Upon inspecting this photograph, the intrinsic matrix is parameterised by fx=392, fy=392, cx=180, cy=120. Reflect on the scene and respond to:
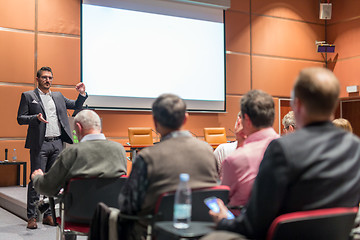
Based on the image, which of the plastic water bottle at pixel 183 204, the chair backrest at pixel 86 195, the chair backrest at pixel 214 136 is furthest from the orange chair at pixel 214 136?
the plastic water bottle at pixel 183 204

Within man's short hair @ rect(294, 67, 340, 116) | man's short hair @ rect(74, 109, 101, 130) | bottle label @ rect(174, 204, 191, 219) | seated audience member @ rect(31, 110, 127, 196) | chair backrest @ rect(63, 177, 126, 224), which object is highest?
man's short hair @ rect(294, 67, 340, 116)

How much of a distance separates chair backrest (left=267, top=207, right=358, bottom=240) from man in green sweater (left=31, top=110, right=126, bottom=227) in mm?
1404

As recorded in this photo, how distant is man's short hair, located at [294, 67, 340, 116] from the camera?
1.40 m

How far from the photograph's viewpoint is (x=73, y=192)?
2391mm

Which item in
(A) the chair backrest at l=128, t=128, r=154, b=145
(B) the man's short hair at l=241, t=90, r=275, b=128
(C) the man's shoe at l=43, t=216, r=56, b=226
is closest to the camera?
(B) the man's short hair at l=241, t=90, r=275, b=128

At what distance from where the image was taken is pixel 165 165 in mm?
1786

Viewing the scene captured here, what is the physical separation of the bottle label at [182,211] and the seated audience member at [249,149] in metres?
0.41

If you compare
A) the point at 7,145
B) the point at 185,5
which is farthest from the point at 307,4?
the point at 7,145

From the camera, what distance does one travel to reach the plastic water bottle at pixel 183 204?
1615 millimetres

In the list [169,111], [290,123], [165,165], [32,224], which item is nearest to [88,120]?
[169,111]

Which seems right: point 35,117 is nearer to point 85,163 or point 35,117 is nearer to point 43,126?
point 43,126

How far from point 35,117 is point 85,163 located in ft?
6.19

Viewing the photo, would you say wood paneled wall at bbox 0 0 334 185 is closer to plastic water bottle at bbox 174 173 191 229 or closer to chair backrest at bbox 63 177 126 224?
chair backrest at bbox 63 177 126 224

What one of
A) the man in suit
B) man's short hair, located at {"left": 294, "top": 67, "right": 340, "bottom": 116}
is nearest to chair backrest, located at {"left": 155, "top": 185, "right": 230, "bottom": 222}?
man's short hair, located at {"left": 294, "top": 67, "right": 340, "bottom": 116}
